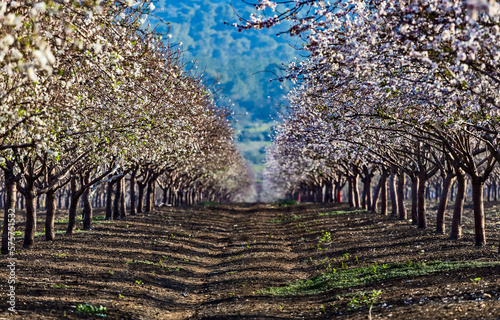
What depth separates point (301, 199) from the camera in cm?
10881

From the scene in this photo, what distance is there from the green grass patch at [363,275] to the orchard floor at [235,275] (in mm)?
407

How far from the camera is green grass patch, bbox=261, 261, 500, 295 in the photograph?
14.1m

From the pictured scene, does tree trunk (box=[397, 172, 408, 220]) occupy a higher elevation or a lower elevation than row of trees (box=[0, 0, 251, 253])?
lower

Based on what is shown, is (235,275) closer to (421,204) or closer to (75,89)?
(75,89)

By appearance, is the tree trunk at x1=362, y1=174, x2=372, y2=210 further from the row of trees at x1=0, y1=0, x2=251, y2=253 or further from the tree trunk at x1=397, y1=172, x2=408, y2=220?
the row of trees at x1=0, y1=0, x2=251, y2=253

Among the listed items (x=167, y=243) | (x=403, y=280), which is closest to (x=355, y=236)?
(x=167, y=243)

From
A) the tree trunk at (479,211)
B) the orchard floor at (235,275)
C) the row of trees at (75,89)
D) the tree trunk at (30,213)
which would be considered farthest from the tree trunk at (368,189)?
the tree trunk at (30,213)

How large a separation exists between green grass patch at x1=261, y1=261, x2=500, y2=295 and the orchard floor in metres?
0.41

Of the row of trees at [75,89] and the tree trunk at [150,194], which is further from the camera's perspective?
the tree trunk at [150,194]

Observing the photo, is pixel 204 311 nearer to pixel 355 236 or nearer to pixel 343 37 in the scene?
pixel 343 37

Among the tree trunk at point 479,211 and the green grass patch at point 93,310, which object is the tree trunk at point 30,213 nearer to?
the green grass patch at point 93,310

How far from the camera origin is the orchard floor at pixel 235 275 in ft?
36.5

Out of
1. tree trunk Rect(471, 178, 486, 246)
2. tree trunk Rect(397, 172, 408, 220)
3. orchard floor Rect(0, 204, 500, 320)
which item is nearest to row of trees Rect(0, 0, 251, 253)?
orchard floor Rect(0, 204, 500, 320)

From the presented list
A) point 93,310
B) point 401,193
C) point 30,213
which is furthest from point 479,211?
point 30,213
